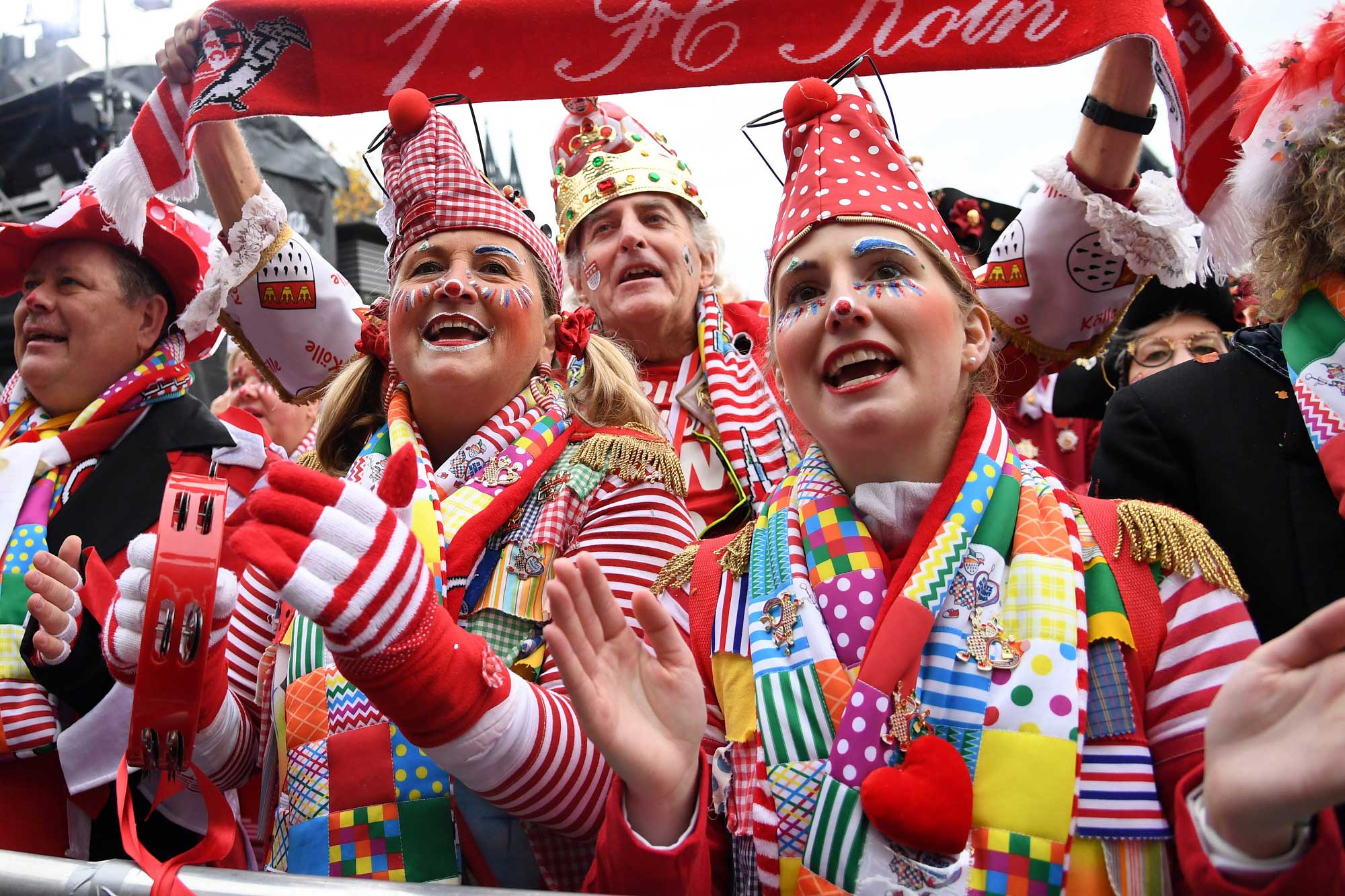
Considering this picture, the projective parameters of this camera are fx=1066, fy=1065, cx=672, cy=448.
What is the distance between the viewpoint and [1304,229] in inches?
85.6

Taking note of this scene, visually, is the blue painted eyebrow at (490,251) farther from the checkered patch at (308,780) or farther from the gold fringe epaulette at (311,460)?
the checkered patch at (308,780)

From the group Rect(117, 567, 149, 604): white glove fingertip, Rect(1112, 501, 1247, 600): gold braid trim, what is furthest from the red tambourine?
Rect(1112, 501, 1247, 600): gold braid trim

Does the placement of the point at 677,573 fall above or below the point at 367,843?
above

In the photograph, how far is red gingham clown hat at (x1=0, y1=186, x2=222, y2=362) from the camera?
3221 millimetres

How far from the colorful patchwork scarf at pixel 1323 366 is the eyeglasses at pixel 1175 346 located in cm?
178

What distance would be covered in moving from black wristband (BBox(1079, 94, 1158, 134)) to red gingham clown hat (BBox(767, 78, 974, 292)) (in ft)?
2.30

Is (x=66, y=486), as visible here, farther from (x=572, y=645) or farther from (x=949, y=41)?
(x=949, y=41)

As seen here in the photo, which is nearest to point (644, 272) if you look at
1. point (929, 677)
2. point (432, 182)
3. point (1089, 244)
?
point (432, 182)

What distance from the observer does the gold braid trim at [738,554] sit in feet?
6.47

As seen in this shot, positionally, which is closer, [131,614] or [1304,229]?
[131,614]

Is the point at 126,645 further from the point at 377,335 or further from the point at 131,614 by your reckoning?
the point at 377,335

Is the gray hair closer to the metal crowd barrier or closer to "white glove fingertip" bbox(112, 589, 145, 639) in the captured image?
"white glove fingertip" bbox(112, 589, 145, 639)

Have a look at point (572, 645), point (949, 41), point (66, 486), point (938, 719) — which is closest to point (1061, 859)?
point (938, 719)

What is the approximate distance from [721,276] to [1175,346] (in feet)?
5.51
